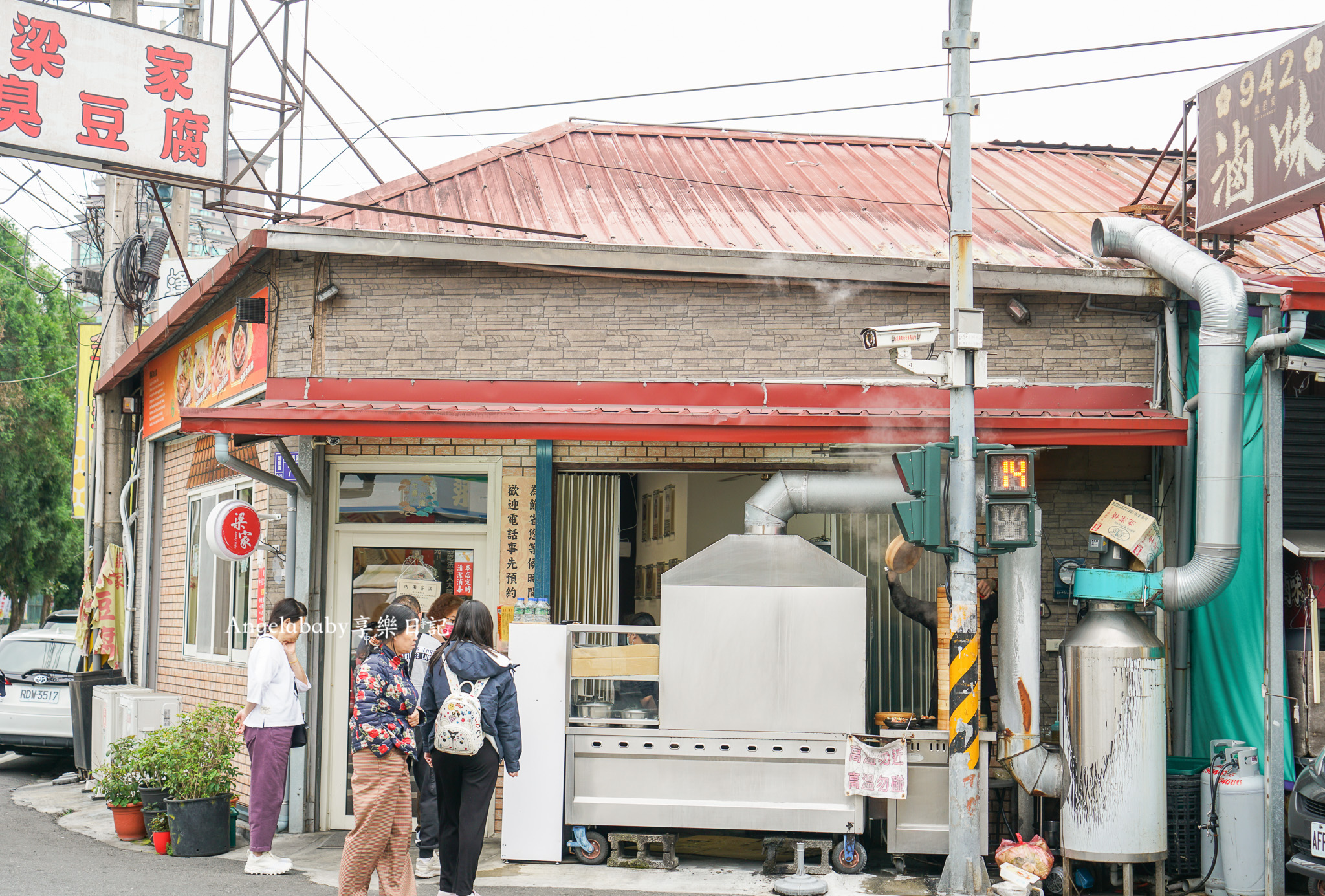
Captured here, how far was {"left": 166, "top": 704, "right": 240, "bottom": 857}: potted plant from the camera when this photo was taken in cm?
880

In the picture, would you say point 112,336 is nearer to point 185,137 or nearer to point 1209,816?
point 185,137

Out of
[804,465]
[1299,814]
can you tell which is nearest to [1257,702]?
[1299,814]

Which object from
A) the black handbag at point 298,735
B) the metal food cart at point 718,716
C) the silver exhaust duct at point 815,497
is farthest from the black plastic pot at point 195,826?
the silver exhaust duct at point 815,497

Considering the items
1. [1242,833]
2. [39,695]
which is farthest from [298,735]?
[1242,833]

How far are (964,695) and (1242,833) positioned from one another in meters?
2.23

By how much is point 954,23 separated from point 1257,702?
5.40m

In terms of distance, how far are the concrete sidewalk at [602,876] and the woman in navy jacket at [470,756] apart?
987 millimetres

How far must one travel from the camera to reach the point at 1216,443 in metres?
8.41

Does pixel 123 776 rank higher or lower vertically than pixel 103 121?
lower

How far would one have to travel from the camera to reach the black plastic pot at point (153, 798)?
909cm

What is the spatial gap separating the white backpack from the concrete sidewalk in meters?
1.57

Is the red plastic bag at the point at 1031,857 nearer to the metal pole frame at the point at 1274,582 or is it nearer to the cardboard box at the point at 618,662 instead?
the metal pole frame at the point at 1274,582

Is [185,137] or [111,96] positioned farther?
[185,137]

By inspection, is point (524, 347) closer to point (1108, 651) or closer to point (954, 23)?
point (954, 23)
